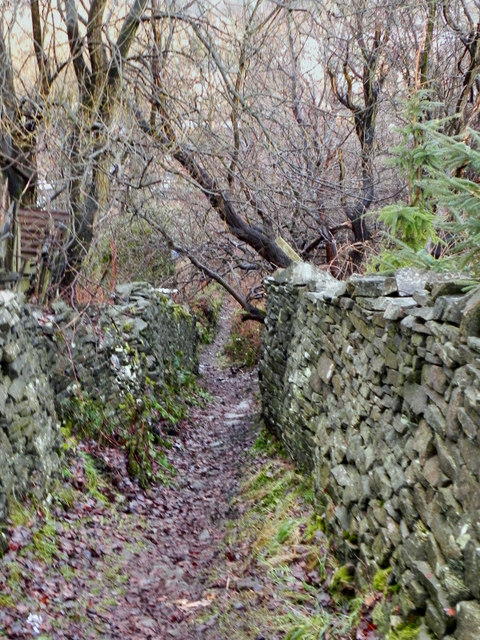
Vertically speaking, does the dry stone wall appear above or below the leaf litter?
above

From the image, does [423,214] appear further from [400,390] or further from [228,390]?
[228,390]

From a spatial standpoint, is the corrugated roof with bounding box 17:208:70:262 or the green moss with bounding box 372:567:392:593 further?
the corrugated roof with bounding box 17:208:70:262

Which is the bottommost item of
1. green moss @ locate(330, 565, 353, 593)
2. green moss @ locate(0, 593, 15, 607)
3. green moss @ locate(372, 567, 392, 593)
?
green moss @ locate(0, 593, 15, 607)

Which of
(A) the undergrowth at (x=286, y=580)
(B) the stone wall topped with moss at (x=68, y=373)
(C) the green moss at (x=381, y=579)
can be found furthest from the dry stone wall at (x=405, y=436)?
(B) the stone wall topped with moss at (x=68, y=373)

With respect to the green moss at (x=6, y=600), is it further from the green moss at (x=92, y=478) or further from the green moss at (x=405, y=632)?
the green moss at (x=405, y=632)

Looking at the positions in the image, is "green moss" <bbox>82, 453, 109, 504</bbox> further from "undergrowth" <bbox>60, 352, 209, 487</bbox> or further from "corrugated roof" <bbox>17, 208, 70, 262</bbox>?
"corrugated roof" <bbox>17, 208, 70, 262</bbox>

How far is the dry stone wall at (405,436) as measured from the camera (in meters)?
3.22

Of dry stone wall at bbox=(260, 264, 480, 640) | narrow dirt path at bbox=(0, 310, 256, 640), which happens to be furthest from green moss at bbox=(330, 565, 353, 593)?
narrow dirt path at bbox=(0, 310, 256, 640)

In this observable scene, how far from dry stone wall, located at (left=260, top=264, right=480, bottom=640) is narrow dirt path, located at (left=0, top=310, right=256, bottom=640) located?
149cm

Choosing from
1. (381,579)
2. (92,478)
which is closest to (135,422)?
(92,478)

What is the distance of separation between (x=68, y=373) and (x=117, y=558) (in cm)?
258

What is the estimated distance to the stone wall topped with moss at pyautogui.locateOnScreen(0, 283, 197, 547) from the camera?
19.5ft

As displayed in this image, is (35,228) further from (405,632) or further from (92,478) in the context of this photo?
(405,632)

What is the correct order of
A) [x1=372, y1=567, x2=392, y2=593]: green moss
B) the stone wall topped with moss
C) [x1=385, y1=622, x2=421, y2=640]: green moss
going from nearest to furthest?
[x1=385, y1=622, x2=421, y2=640]: green moss < [x1=372, y1=567, x2=392, y2=593]: green moss < the stone wall topped with moss
